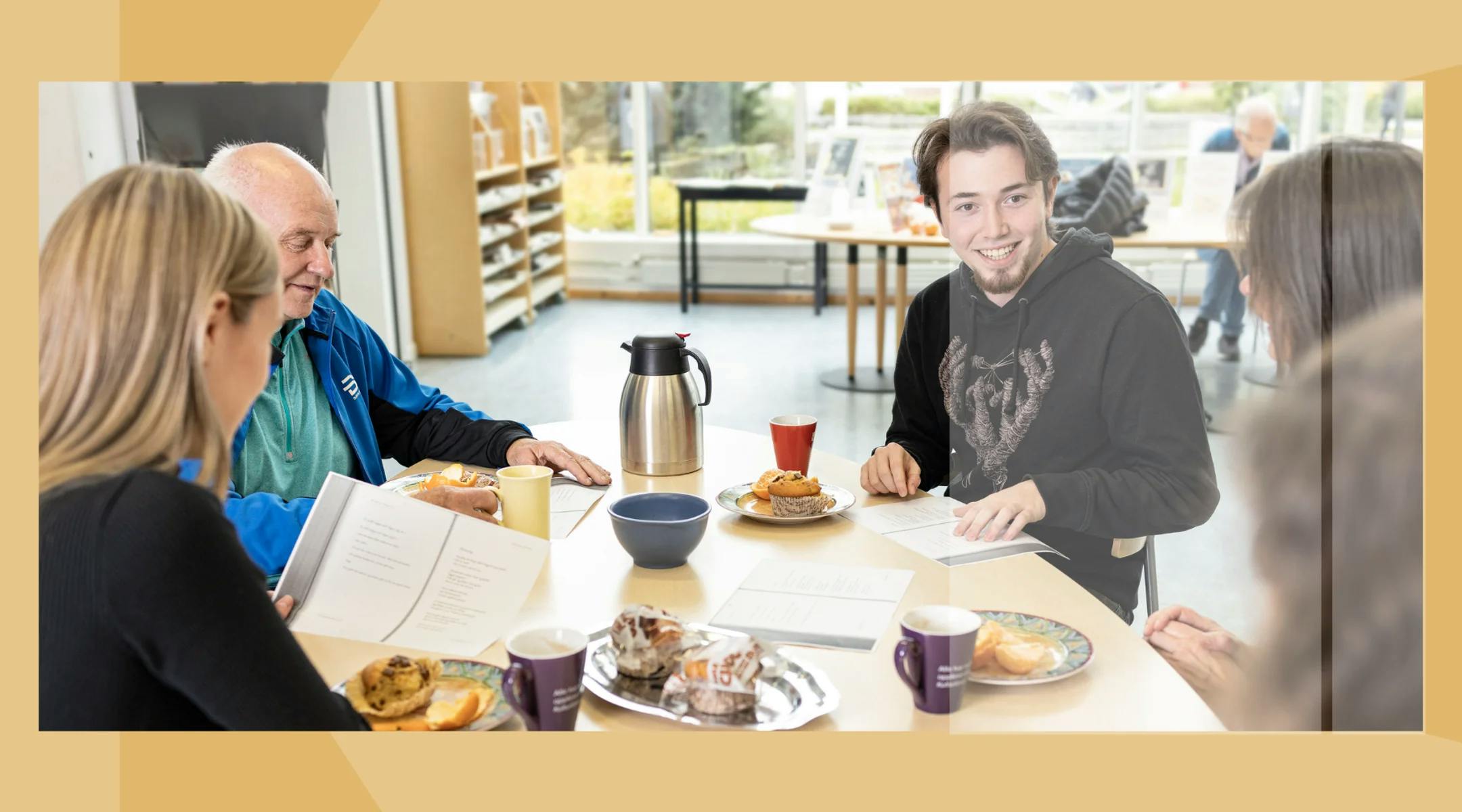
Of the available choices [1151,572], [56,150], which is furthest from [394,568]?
[1151,572]

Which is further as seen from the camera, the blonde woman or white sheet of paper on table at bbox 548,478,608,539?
white sheet of paper on table at bbox 548,478,608,539

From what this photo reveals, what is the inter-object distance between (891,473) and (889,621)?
0.45 m

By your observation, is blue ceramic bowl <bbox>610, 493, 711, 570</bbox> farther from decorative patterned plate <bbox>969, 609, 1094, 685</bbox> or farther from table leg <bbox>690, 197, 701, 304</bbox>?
table leg <bbox>690, 197, 701, 304</bbox>

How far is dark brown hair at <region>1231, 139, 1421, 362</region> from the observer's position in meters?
0.94

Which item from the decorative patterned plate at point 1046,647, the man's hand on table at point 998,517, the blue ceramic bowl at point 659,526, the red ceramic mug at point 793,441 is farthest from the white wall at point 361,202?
the decorative patterned plate at point 1046,647

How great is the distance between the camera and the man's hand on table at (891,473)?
1.56 metres

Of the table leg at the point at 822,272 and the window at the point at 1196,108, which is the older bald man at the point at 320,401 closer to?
the window at the point at 1196,108

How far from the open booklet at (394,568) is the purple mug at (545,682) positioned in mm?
250

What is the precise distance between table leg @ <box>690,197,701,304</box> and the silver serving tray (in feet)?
20.0

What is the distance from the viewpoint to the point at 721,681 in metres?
0.93

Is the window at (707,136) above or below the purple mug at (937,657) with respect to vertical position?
above

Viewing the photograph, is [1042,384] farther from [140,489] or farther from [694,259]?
[694,259]

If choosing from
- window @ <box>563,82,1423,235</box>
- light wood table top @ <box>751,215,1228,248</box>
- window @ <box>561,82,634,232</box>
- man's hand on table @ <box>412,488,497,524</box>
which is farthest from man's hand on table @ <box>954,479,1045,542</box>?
window @ <box>561,82,634,232</box>

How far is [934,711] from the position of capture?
943 mm
